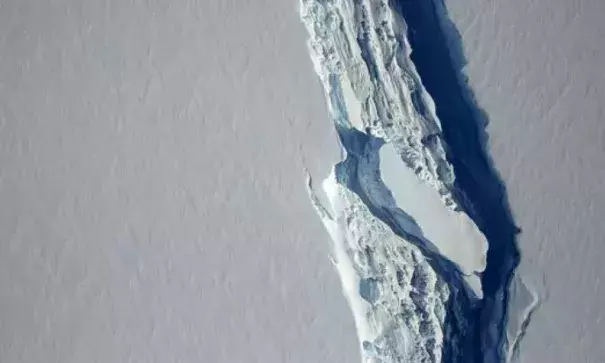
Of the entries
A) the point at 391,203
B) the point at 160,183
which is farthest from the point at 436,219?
the point at 160,183

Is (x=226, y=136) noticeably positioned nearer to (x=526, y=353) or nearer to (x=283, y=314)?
(x=283, y=314)

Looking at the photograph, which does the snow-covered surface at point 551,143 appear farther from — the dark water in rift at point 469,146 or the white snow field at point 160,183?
the white snow field at point 160,183

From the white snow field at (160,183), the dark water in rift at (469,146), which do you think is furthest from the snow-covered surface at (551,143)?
the white snow field at (160,183)

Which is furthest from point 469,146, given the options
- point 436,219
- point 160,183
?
point 160,183

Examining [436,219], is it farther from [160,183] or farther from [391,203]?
[160,183]

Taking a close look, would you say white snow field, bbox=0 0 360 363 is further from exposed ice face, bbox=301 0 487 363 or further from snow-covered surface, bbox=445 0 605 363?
snow-covered surface, bbox=445 0 605 363

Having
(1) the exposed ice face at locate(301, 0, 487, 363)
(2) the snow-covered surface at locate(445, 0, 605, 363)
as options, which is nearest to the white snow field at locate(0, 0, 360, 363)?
(1) the exposed ice face at locate(301, 0, 487, 363)

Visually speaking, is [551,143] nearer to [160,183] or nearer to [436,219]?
[436,219]
